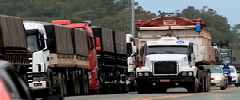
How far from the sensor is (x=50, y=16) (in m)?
137

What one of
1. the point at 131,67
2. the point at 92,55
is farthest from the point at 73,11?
the point at 92,55

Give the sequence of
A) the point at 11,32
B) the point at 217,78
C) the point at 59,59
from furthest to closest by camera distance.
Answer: the point at 217,78
the point at 59,59
the point at 11,32

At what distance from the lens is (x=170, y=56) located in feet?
96.5

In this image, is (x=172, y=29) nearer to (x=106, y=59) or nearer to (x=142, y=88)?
(x=142, y=88)

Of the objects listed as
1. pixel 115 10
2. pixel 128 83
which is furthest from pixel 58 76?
pixel 115 10

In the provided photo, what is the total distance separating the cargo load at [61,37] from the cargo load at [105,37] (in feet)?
18.2

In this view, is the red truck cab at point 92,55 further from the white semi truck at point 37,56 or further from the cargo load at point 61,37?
the white semi truck at point 37,56

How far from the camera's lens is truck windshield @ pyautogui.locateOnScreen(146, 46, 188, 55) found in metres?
29.7

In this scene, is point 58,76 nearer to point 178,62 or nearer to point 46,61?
point 46,61

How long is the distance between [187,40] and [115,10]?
116436mm

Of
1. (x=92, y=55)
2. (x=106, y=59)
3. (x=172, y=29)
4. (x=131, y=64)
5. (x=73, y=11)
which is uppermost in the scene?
(x=73, y=11)

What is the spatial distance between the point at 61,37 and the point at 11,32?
19.2 ft

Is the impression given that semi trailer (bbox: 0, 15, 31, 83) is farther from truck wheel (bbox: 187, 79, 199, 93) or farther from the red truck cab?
the red truck cab

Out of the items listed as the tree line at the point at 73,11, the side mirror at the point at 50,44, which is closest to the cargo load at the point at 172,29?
the side mirror at the point at 50,44
